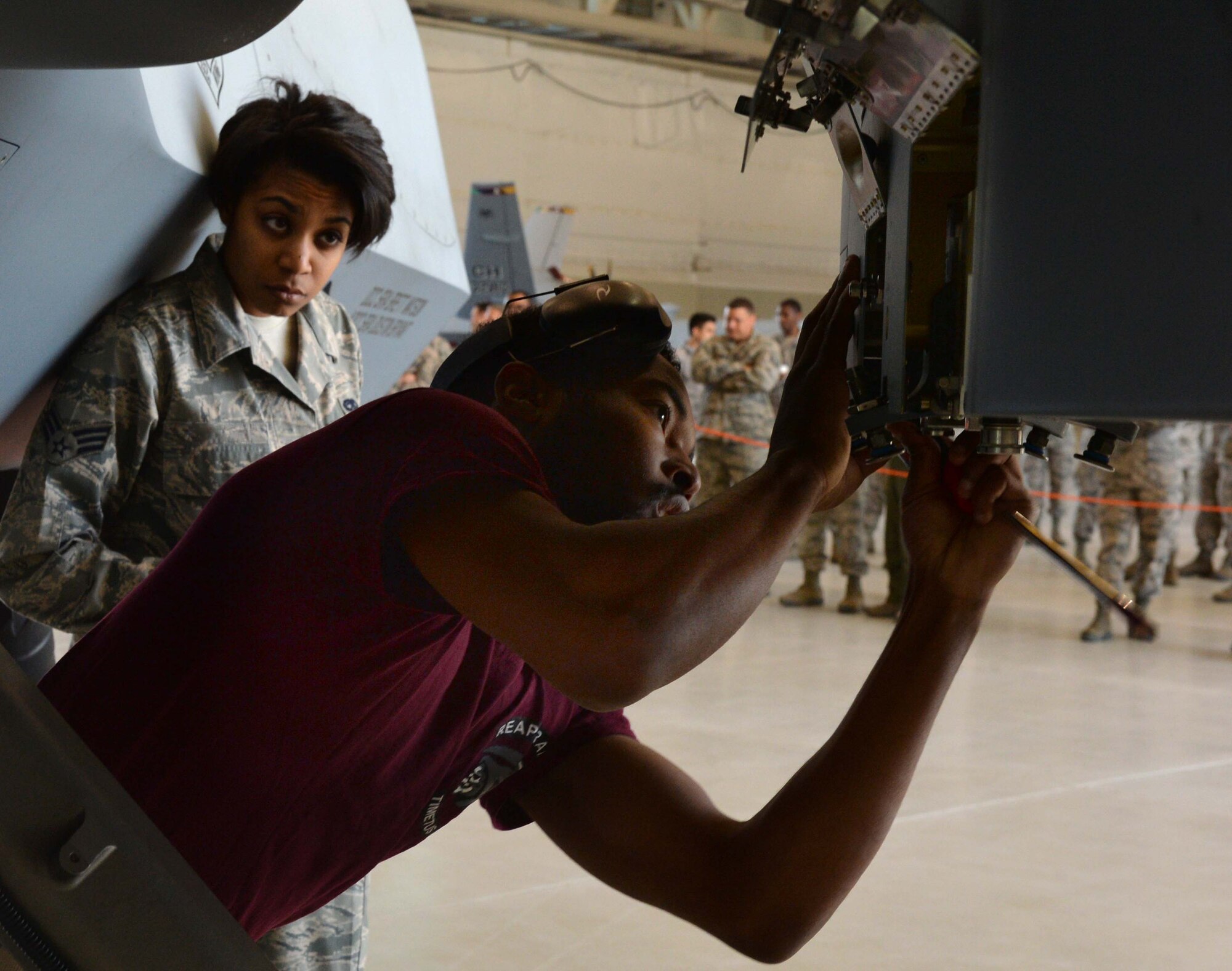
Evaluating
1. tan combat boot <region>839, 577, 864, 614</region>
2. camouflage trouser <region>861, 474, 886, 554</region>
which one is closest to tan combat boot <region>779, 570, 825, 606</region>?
tan combat boot <region>839, 577, 864, 614</region>

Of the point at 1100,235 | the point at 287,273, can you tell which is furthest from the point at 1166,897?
the point at 1100,235

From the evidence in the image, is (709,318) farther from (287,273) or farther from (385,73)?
(287,273)

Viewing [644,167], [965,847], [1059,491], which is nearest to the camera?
[965,847]

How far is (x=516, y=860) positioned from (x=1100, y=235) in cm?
247

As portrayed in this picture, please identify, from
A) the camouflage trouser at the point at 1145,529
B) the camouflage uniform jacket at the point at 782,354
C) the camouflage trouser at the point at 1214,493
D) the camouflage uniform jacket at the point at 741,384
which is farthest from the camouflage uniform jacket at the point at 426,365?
the camouflage trouser at the point at 1214,493

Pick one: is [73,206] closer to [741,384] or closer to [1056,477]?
[741,384]

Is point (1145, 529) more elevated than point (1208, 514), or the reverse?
point (1145, 529)

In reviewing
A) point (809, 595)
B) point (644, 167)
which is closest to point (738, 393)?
point (809, 595)

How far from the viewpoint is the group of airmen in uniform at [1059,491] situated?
613 centimetres

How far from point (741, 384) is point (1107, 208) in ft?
21.6

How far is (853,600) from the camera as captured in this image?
265 inches

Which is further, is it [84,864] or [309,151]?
[309,151]

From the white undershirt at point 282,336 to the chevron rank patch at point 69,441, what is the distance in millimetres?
255

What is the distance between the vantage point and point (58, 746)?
71 cm
